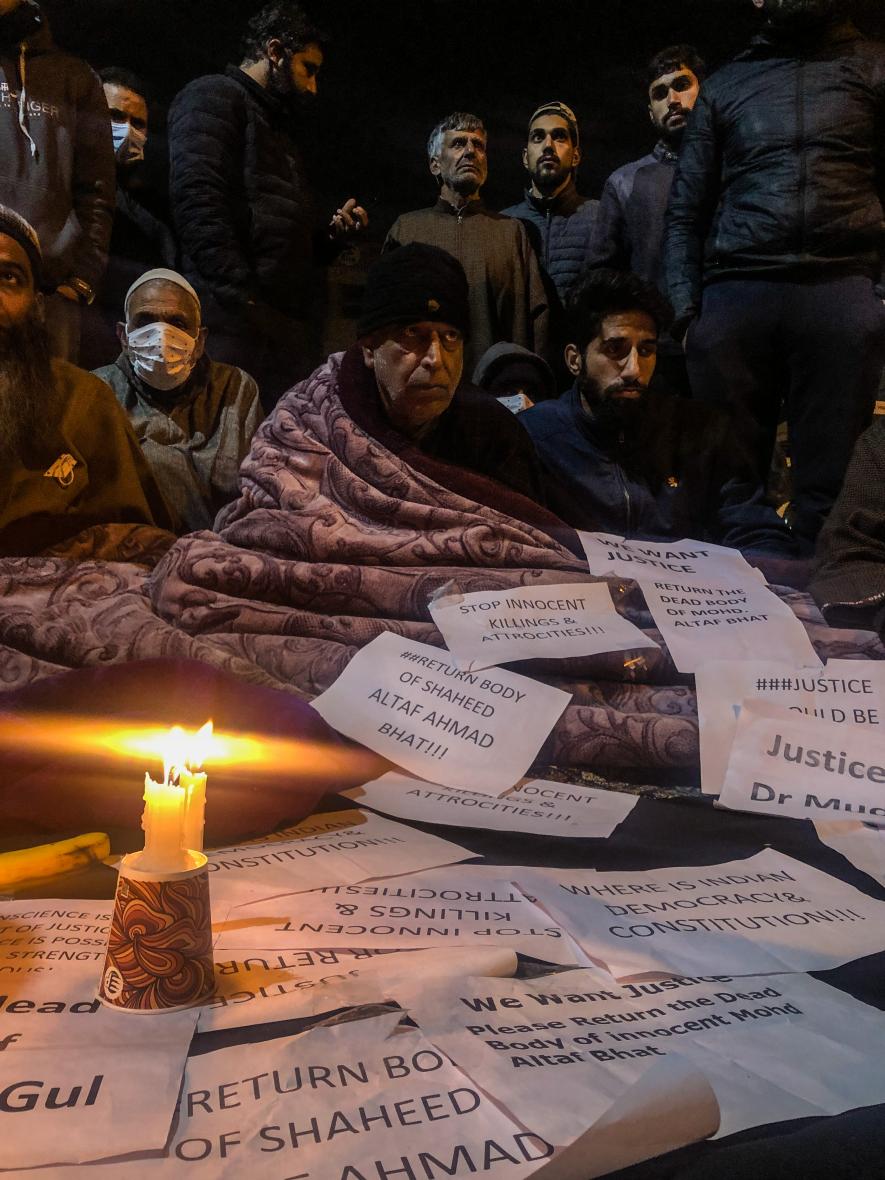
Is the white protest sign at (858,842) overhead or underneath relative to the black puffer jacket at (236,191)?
underneath

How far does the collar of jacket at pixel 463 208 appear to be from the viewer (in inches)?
135

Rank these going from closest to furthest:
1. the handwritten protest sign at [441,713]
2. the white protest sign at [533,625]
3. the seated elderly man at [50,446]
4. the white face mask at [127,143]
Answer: the handwritten protest sign at [441,713], the white protest sign at [533,625], the seated elderly man at [50,446], the white face mask at [127,143]

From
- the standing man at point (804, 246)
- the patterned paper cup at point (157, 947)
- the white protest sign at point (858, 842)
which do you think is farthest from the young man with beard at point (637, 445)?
the patterned paper cup at point (157, 947)

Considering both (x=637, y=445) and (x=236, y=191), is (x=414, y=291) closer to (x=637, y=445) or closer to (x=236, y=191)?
(x=637, y=445)

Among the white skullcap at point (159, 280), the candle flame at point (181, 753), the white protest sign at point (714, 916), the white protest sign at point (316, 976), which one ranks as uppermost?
the white skullcap at point (159, 280)

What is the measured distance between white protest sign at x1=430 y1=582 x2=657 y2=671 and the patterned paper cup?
3.09 feet

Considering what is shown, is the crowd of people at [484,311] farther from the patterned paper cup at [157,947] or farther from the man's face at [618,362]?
the patterned paper cup at [157,947]

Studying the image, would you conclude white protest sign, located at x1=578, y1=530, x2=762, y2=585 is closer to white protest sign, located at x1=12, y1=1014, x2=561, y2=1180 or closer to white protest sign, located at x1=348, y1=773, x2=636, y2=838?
white protest sign, located at x1=348, y1=773, x2=636, y2=838

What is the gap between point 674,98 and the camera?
3312mm

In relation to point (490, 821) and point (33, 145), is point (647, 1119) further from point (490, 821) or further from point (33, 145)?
point (33, 145)

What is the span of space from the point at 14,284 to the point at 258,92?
1355mm

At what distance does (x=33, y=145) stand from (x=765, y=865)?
283cm

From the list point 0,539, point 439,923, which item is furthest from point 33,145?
point 439,923

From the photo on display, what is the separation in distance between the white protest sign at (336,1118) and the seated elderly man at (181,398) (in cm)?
220
